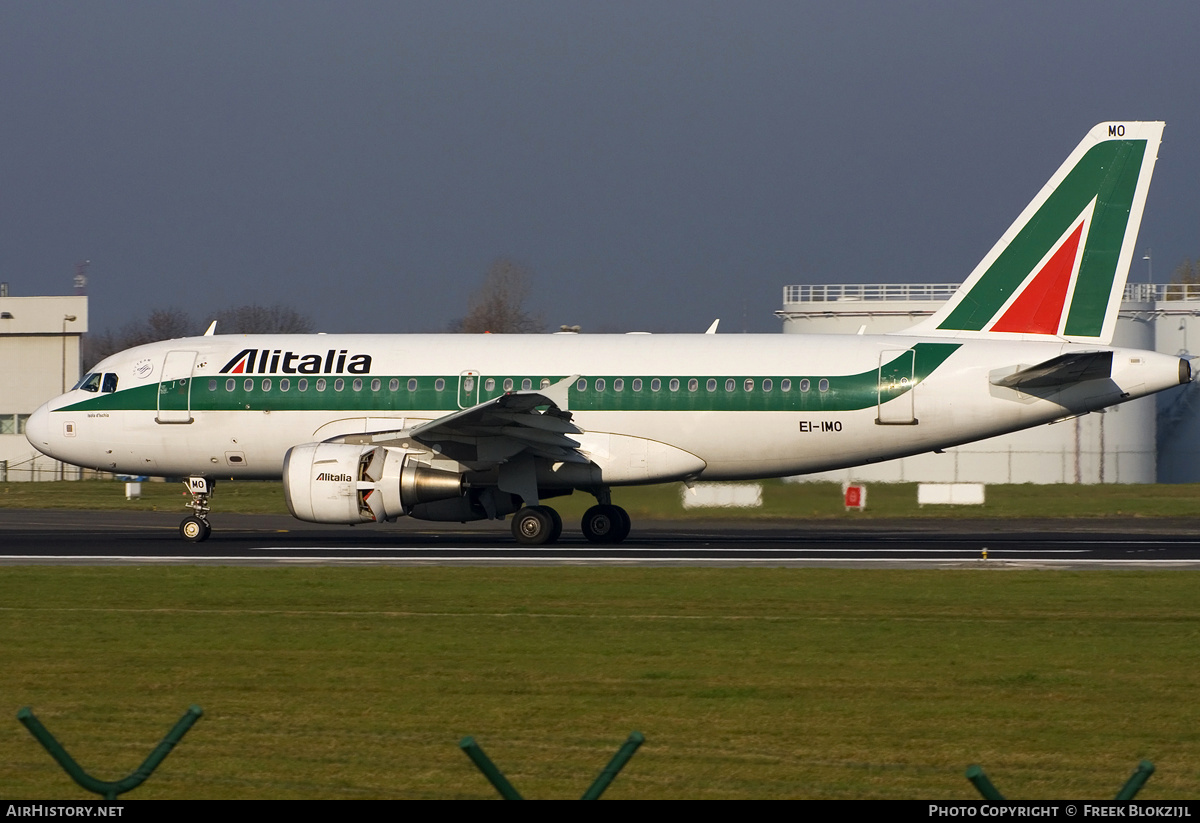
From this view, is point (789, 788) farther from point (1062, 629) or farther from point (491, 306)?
point (491, 306)

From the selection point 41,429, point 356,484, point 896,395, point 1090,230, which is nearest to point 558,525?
point 356,484

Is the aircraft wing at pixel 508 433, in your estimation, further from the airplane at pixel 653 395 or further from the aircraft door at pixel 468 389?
the aircraft door at pixel 468 389

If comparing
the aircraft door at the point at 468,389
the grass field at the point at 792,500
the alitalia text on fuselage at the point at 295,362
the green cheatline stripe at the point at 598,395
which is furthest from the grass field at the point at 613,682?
the grass field at the point at 792,500

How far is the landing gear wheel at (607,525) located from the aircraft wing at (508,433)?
73.6 inches

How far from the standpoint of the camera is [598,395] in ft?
88.7

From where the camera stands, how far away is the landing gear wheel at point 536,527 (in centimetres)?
2647

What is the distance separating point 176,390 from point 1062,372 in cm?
1726

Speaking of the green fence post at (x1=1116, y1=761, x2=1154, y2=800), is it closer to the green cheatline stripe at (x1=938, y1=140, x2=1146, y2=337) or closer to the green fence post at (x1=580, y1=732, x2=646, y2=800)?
the green fence post at (x1=580, y1=732, x2=646, y2=800)

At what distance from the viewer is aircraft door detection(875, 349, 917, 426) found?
26469 mm

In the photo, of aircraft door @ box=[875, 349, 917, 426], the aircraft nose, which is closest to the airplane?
aircraft door @ box=[875, 349, 917, 426]

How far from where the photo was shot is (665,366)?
89.3 ft

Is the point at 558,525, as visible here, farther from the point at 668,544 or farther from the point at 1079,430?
the point at 1079,430

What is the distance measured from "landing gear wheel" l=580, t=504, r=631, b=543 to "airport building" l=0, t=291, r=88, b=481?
43542mm
